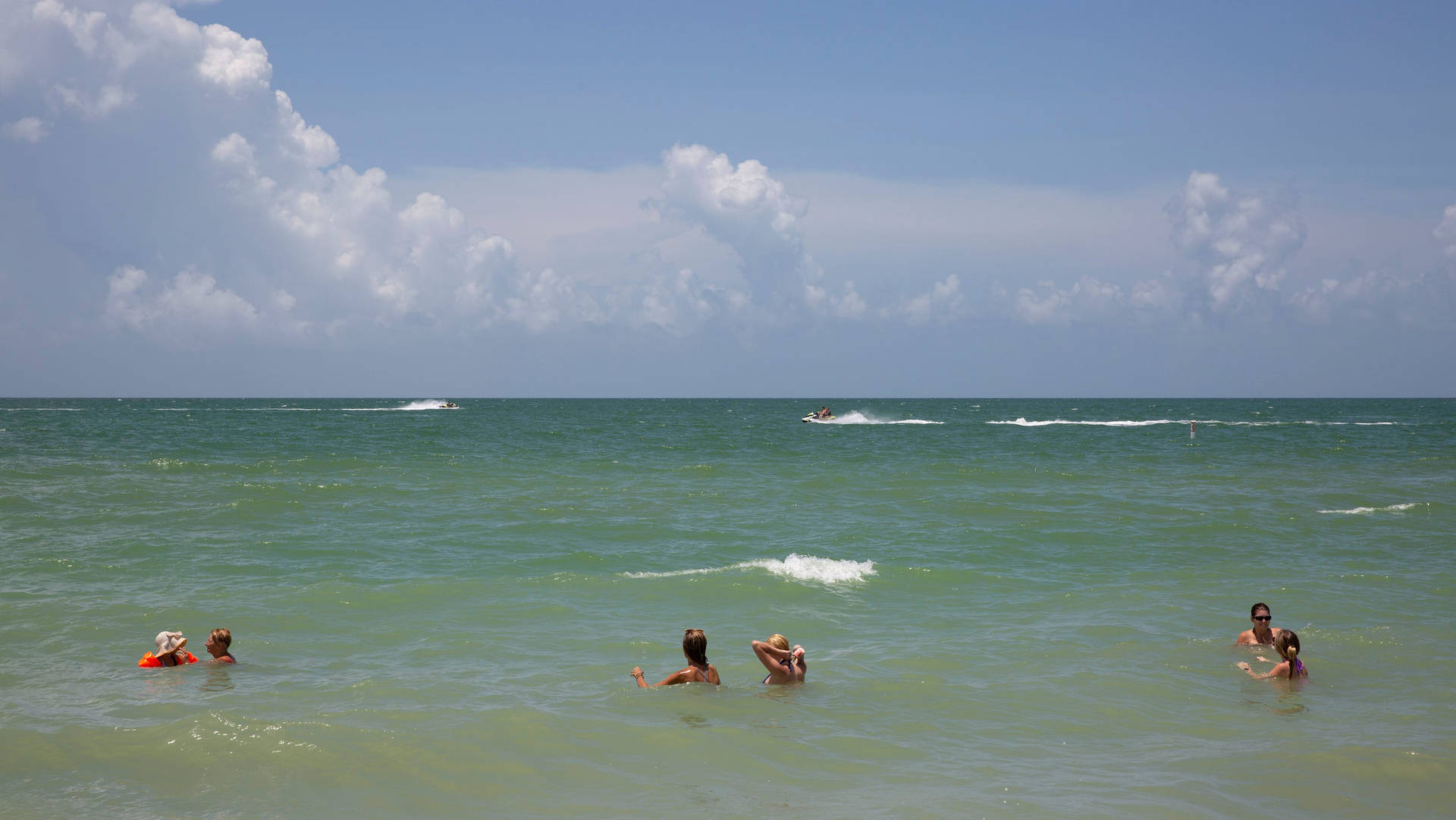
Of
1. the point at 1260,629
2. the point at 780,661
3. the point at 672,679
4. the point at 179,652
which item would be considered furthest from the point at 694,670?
the point at 1260,629

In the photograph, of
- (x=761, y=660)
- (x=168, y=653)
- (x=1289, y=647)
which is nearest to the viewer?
(x=761, y=660)

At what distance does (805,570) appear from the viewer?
17625 millimetres

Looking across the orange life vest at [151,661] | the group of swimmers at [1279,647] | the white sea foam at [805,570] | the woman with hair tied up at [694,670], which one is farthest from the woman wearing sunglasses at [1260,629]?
the orange life vest at [151,661]

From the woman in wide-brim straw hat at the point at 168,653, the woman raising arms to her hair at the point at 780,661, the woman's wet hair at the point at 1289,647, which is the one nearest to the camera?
the woman raising arms to her hair at the point at 780,661

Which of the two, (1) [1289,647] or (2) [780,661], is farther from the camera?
(1) [1289,647]

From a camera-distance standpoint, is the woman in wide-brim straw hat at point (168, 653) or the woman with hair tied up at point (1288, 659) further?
the woman in wide-brim straw hat at point (168, 653)

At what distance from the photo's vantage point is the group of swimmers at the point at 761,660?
10.6m

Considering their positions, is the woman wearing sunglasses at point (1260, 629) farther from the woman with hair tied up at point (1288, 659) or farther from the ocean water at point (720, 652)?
the woman with hair tied up at point (1288, 659)

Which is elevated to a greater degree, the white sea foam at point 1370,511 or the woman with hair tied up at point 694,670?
the white sea foam at point 1370,511

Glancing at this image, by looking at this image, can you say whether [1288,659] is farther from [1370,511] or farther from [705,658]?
[1370,511]

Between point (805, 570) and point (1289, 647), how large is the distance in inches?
332

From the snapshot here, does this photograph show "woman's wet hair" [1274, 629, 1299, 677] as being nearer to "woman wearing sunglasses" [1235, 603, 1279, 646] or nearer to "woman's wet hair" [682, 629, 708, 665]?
"woman wearing sunglasses" [1235, 603, 1279, 646]

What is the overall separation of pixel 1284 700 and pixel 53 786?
11736mm

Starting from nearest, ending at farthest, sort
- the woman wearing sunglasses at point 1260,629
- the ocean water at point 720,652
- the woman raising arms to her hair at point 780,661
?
the ocean water at point 720,652, the woman raising arms to her hair at point 780,661, the woman wearing sunglasses at point 1260,629
